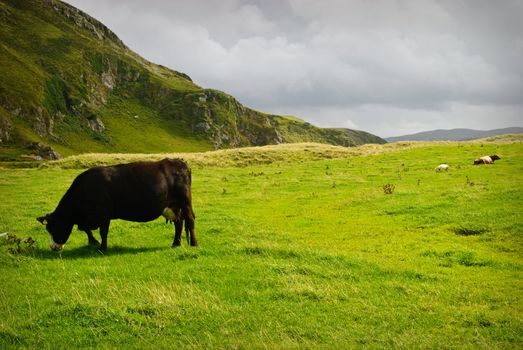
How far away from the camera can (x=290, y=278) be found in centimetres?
1169

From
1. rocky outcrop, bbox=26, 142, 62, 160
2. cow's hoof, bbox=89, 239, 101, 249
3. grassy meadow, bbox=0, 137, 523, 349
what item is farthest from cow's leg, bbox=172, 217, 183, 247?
rocky outcrop, bbox=26, 142, 62, 160

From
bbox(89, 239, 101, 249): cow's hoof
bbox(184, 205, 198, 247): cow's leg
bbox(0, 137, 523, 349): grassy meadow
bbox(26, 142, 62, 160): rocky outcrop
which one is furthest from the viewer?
bbox(26, 142, 62, 160): rocky outcrop

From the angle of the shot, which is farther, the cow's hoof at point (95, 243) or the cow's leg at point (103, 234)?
the cow's hoof at point (95, 243)

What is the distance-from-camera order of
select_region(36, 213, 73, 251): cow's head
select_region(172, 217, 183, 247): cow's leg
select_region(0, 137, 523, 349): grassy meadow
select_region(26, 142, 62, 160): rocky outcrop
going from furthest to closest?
select_region(26, 142, 62, 160): rocky outcrop, select_region(172, 217, 183, 247): cow's leg, select_region(36, 213, 73, 251): cow's head, select_region(0, 137, 523, 349): grassy meadow

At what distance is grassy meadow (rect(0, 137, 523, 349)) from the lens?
28.1ft

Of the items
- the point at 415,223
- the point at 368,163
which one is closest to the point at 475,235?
the point at 415,223

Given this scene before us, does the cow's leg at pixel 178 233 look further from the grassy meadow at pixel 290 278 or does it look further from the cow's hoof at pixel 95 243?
the cow's hoof at pixel 95 243

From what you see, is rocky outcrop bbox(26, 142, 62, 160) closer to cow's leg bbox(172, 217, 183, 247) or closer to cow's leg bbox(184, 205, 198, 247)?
cow's leg bbox(172, 217, 183, 247)

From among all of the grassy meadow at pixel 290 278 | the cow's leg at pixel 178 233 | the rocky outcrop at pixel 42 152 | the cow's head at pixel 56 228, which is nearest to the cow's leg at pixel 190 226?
the cow's leg at pixel 178 233

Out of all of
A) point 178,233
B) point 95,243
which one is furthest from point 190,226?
point 95,243

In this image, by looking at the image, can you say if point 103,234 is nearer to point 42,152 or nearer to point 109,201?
point 109,201

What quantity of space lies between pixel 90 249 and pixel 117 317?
7115mm

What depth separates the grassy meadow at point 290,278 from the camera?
8570 mm

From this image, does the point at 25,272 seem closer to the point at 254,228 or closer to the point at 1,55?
the point at 254,228
